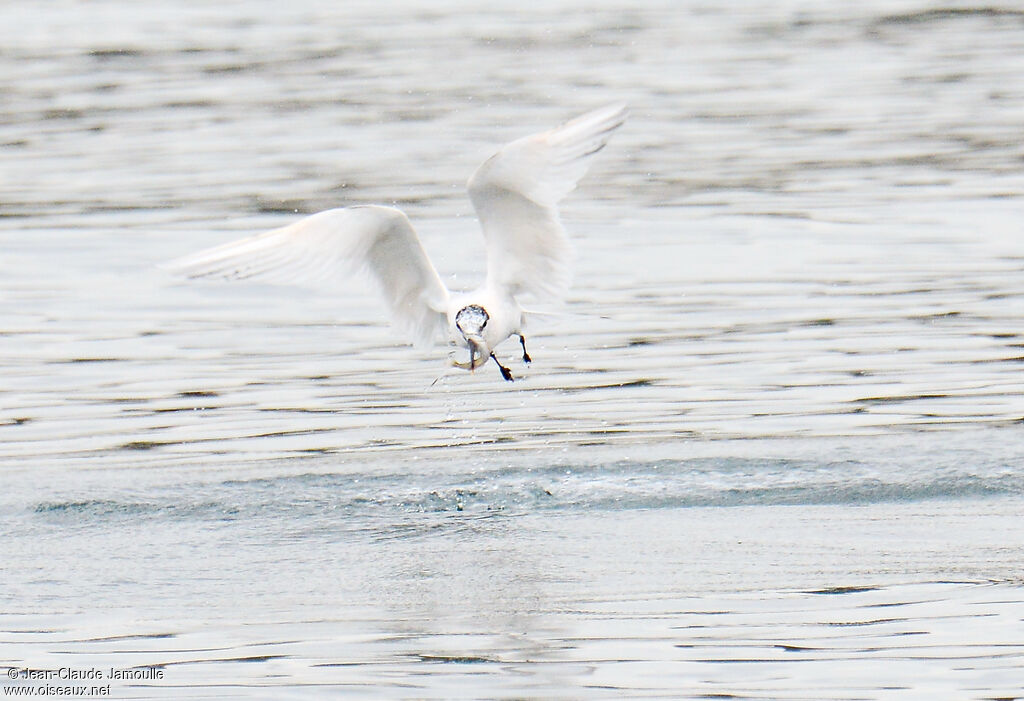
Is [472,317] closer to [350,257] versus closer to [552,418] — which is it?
[350,257]

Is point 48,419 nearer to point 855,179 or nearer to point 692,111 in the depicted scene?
point 855,179

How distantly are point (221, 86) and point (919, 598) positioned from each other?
22188 millimetres

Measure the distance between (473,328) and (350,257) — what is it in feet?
2.67

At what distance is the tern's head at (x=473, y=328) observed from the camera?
9.95 metres

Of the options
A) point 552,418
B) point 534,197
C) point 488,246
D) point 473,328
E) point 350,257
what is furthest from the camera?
point 552,418

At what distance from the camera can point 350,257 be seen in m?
10.4

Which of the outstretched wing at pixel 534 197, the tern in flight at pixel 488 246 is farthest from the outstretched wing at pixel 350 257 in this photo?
the outstretched wing at pixel 534 197

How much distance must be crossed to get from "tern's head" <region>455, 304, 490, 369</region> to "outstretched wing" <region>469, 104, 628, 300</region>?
494 mm

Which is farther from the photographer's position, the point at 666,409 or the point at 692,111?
the point at 692,111

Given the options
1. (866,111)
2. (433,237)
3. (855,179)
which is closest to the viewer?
(433,237)

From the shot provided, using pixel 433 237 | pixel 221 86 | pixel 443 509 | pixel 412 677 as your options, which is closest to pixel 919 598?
pixel 412 677

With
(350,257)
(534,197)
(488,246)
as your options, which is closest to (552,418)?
(488,246)

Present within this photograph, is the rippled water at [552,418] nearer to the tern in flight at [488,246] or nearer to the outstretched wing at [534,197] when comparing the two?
the tern in flight at [488,246]

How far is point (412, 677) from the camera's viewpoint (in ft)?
23.8
